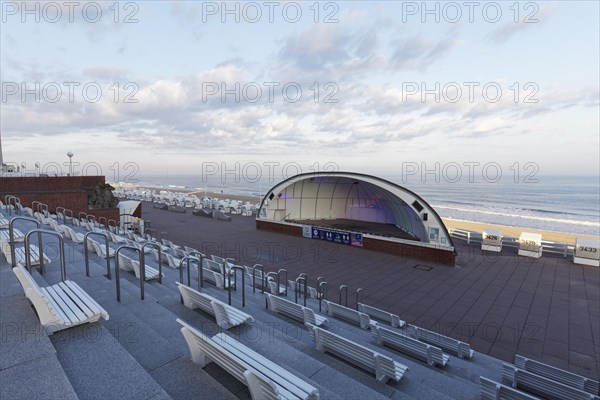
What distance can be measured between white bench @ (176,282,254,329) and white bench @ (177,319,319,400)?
1.28 metres

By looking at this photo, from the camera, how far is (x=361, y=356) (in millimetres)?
4922

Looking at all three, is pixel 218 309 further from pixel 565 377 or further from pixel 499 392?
pixel 565 377

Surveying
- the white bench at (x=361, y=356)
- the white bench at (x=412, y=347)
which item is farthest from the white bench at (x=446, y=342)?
the white bench at (x=361, y=356)

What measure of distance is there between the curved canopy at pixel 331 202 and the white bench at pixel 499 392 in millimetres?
17506

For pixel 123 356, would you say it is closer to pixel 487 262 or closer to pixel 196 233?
pixel 487 262

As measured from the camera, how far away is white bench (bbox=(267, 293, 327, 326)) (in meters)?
6.90

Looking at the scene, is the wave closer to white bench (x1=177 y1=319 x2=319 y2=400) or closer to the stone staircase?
the stone staircase

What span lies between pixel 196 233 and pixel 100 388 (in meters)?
21.8

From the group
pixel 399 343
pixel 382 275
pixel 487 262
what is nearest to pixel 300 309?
pixel 399 343

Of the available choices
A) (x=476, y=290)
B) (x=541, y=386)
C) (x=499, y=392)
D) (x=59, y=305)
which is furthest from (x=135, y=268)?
(x=476, y=290)

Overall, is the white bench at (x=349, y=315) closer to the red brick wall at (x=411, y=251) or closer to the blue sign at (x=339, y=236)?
the red brick wall at (x=411, y=251)

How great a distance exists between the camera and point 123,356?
3.65 meters

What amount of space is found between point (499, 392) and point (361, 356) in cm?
217

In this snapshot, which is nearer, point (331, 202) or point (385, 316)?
point (385, 316)
